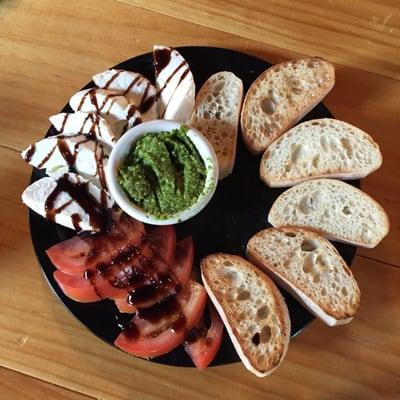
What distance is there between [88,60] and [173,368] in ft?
3.12

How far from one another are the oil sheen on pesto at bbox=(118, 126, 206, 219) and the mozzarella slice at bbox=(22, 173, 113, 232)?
4.4 inches

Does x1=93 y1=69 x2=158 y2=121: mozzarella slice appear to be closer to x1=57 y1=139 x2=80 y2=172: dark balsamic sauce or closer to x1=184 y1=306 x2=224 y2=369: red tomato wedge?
x1=57 y1=139 x2=80 y2=172: dark balsamic sauce

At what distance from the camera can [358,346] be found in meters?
1.72

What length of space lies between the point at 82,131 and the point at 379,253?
35.7 inches

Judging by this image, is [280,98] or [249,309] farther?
[280,98]

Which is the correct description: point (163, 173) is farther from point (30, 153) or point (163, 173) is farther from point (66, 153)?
point (30, 153)

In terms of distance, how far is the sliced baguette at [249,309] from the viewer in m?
1.55

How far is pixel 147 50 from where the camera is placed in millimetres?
1891

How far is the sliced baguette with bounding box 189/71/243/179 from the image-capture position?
171 cm

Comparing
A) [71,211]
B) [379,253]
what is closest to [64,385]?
[71,211]

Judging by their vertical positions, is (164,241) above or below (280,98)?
below

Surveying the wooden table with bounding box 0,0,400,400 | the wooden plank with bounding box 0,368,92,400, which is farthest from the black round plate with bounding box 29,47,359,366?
the wooden plank with bounding box 0,368,92,400

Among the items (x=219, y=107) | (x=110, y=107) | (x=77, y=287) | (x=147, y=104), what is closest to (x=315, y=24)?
(x=219, y=107)

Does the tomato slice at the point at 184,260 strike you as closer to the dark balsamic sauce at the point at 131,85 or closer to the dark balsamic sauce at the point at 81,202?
the dark balsamic sauce at the point at 81,202
